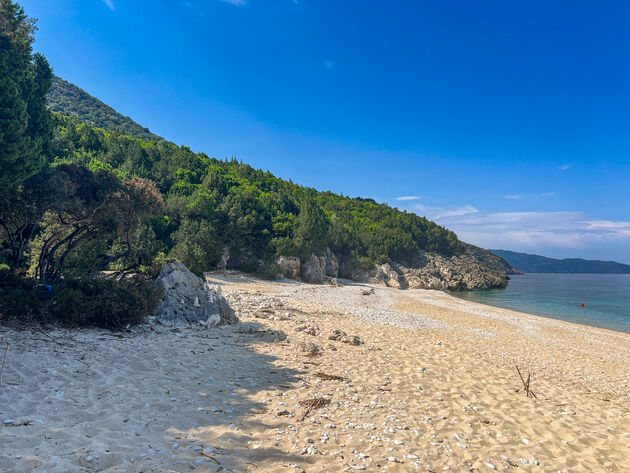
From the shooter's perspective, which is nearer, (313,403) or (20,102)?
(313,403)

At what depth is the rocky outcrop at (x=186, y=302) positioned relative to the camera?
1119 cm

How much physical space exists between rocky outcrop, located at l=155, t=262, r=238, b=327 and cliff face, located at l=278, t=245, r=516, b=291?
25.2 m

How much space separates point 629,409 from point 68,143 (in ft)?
163

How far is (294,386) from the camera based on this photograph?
23.1 ft

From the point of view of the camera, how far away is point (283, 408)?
19.3 feet

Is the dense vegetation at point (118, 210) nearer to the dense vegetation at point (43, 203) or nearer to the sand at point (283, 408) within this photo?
the dense vegetation at point (43, 203)

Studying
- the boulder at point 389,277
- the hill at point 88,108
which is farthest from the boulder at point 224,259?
the hill at point 88,108

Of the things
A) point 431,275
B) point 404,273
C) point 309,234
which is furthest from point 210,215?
point 431,275

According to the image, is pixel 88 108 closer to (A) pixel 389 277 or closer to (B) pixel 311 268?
(B) pixel 311 268

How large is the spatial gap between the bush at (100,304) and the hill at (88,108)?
76.3 metres

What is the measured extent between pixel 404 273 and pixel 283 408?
170 feet

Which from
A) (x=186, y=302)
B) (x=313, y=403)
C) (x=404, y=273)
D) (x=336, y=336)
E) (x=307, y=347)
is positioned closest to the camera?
(x=313, y=403)

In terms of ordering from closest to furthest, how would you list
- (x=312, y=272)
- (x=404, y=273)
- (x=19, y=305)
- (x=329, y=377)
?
(x=329, y=377) < (x=19, y=305) < (x=312, y=272) < (x=404, y=273)

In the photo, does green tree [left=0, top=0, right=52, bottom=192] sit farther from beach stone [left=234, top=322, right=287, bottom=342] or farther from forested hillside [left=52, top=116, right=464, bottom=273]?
forested hillside [left=52, top=116, right=464, bottom=273]
